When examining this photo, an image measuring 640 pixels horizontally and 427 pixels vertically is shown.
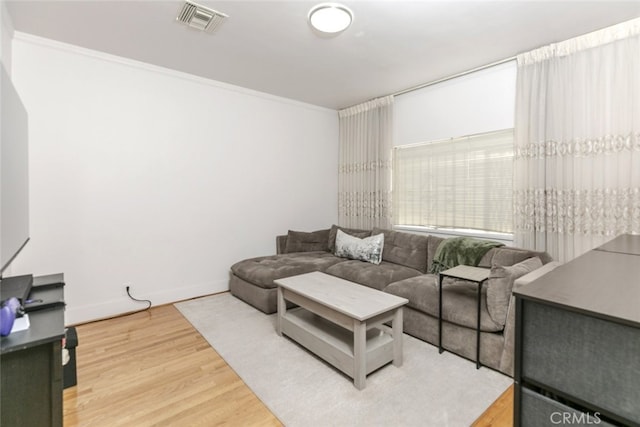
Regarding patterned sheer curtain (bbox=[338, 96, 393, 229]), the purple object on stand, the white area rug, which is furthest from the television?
patterned sheer curtain (bbox=[338, 96, 393, 229])

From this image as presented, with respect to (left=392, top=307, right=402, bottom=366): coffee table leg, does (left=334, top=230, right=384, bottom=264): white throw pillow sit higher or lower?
higher

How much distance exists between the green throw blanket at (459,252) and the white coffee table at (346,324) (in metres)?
1.11

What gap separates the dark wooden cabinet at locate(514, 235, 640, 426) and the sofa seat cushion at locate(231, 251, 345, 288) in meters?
2.56

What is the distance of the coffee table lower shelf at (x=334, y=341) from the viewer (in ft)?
6.59

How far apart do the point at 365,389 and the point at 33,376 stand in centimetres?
166

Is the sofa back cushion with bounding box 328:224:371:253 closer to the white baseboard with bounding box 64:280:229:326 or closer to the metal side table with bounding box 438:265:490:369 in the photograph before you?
the white baseboard with bounding box 64:280:229:326

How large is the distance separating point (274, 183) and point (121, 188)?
1851mm

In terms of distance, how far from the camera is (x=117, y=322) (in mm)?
2949

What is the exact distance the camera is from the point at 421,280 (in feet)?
9.12

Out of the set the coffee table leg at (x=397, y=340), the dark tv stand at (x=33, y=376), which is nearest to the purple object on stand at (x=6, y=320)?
the dark tv stand at (x=33, y=376)

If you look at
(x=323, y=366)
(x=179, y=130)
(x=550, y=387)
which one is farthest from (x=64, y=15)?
(x=550, y=387)

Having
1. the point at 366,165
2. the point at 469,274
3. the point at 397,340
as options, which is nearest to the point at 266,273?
the point at 397,340

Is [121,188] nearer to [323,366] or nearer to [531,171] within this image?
[323,366]

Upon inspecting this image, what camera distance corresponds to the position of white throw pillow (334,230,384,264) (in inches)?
145
